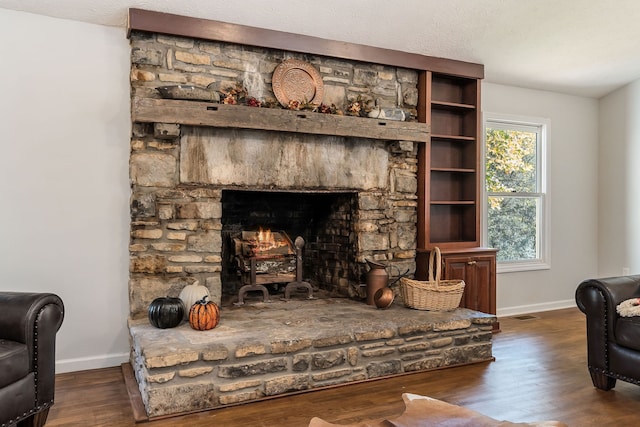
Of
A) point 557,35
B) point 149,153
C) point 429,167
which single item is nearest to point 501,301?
point 429,167

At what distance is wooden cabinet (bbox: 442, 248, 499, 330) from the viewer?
4.62m

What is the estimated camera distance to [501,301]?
5.64 m

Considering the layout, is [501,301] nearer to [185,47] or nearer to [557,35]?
[557,35]

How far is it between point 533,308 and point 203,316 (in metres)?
4.23

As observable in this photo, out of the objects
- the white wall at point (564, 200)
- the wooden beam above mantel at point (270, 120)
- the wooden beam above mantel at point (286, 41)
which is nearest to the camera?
the wooden beam above mantel at point (270, 120)

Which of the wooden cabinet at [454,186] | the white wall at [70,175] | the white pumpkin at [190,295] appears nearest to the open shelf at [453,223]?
the wooden cabinet at [454,186]

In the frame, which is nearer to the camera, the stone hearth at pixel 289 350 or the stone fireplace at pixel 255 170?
the stone hearth at pixel 289 350

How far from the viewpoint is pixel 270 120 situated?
3871 mm

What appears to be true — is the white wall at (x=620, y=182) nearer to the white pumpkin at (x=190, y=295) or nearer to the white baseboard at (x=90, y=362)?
the white pumpkin at (x=190, y=295)

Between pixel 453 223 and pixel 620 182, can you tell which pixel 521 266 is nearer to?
pixel 453 223

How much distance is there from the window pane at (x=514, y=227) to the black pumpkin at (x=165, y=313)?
375 centimetres

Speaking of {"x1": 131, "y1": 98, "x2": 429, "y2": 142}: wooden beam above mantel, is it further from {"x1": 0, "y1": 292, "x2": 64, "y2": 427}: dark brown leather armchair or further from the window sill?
the window sill

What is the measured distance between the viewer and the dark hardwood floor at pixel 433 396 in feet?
9.18

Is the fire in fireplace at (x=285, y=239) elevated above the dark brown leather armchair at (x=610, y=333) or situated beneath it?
elevated above
